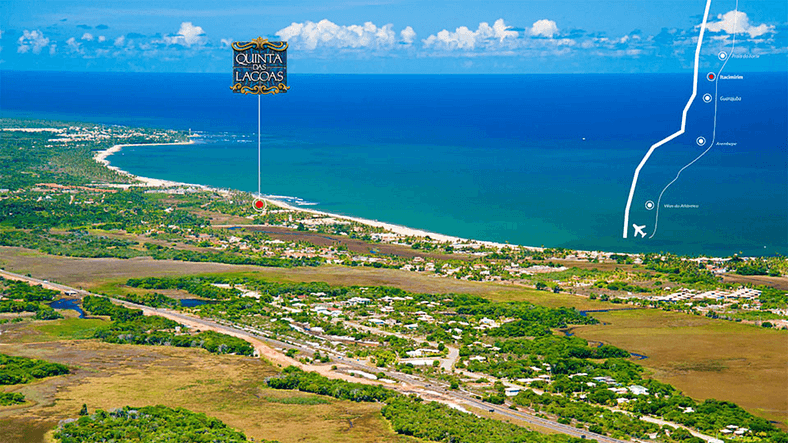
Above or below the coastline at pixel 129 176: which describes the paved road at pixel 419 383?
below

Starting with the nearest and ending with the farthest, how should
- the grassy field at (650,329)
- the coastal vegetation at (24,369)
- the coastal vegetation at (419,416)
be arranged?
the coastal vegetation at (419,416)
the coastal vegetation at (24,369)
the grassy field at (650,329)

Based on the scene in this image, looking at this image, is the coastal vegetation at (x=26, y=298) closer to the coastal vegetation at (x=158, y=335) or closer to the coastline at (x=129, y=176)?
the coastal vegetation at (x=158, y=335)

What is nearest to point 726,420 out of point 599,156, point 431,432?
point 431,432

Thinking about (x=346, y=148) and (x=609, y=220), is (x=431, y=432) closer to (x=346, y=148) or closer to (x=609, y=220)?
(x=609, y=220)

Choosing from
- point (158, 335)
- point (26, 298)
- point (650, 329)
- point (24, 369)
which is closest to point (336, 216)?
point (26, 298)

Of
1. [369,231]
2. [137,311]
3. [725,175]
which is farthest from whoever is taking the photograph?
[725,175]

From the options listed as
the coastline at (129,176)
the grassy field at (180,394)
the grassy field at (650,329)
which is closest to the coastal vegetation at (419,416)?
the grassy field at (180,394)

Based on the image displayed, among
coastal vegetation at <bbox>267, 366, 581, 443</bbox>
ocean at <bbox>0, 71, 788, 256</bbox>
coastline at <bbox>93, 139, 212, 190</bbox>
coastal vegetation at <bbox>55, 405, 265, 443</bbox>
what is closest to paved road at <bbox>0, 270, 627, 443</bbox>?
coastal vegetation at <bbox>267, 366, 581, 443</bbox>
